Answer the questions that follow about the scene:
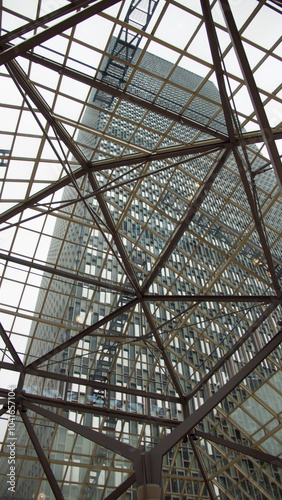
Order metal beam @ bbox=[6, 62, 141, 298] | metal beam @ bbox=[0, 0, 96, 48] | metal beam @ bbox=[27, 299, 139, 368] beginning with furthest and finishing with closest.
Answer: metal beam @ bbox=[27, 299, 139, 368]
metal beam @ bbox=[6, 62, 141, 298]
metal beam @ bbox=[0, 0, 96, 48]

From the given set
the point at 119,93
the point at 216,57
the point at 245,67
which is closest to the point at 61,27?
the point at 119,93

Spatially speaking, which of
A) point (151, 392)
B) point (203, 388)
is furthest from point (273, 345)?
point (151, 392)

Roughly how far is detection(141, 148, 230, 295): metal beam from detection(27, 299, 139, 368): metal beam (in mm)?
1583

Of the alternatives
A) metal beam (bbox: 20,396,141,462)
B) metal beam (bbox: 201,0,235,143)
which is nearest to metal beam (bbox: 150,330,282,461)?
metal beam (bbox: 20,396,141,462)

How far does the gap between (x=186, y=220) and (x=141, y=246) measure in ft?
13.5

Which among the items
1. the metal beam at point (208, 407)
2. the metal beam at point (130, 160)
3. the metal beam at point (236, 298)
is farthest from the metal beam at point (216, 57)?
the metal beam at point (208, 407)

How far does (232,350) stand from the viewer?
97.6ft

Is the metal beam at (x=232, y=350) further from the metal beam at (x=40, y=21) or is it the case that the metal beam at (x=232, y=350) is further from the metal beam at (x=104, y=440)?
the metal beam at (x=40, y=21)

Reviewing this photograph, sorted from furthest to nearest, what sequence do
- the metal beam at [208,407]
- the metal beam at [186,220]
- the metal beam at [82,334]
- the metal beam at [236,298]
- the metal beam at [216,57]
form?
the metal beam at [82,334] < the metal beam at [236,298] < the metal beam at [186,220] < the metal beam at [208,407] < the metal beam at [216,57]

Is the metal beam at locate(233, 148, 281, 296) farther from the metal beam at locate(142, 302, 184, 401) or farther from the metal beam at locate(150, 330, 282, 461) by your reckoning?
the metal beam at locate(142, 302, 184, 401)

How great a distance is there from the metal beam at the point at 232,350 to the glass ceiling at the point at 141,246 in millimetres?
110

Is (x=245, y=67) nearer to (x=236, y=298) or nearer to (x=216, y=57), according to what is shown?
(x=216, y=57)

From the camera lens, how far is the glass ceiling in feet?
61.1

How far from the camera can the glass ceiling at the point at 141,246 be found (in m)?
18.6
